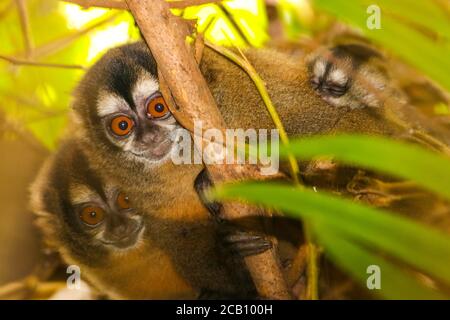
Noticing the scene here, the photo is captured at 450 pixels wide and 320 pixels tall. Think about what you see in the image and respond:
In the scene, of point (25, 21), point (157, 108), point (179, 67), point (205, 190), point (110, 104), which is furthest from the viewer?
point (25, 21)

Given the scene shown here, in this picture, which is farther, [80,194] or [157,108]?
[80,194]

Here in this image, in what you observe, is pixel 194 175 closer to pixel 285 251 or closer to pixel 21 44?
pixel 285 251

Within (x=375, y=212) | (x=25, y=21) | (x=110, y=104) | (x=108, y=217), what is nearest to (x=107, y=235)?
(x=108, y=217)

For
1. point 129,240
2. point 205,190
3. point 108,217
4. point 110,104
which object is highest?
point 110,104

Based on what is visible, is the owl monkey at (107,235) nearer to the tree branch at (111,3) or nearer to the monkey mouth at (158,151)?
the monkey mouth at (158,151)

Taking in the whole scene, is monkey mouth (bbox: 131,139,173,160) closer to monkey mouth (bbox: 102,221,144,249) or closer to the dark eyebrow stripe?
the dark eyebrow stripe

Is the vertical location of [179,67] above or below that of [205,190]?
above

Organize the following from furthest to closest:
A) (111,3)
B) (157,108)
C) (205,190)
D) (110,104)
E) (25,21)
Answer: (25,21) → (110,104) → (157,108) → (205,190) → (111,3)

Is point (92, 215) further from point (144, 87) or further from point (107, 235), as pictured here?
point (144, 87)
